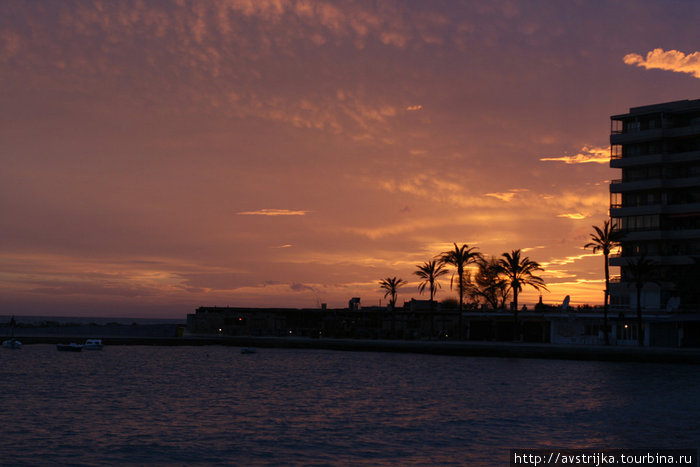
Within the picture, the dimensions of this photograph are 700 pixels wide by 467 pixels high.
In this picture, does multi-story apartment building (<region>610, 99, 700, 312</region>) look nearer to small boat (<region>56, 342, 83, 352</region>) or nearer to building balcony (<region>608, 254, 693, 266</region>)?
building balcony (<region>608, 254, 693, 266</region>)

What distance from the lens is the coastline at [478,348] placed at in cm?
8662

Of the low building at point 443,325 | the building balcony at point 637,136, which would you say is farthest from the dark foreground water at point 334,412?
the building balcony at point 637,136

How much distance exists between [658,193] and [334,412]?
3834 inches

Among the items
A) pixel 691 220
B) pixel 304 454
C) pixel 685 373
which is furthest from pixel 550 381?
pixel 691 220

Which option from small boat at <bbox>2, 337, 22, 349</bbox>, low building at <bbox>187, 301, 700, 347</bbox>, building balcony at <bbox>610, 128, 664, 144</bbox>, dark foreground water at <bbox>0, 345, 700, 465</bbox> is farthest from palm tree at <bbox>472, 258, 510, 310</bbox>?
small boat at <bbox>2, 337, 22, 349</bbox>

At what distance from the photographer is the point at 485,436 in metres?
39.0

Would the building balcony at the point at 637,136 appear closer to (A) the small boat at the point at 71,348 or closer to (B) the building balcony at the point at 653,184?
(B) the building balcony at the point at 653,184

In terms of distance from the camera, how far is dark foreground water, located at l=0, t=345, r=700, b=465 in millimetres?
34719

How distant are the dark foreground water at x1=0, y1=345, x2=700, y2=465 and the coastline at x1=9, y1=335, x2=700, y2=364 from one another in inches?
155

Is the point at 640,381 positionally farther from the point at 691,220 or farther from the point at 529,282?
the point at 691,220

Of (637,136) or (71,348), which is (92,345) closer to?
(71,348)

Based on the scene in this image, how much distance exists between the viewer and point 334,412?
4800 cm

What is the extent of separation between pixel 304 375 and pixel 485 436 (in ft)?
122

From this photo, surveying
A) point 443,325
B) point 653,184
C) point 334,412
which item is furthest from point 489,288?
point 334,412
